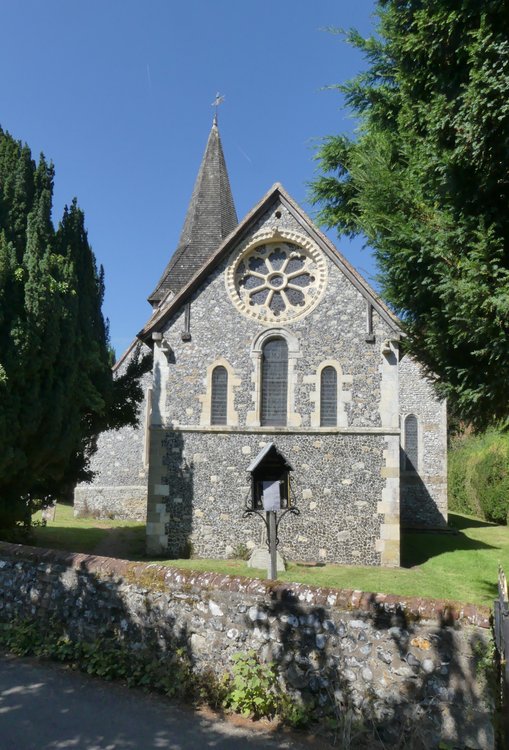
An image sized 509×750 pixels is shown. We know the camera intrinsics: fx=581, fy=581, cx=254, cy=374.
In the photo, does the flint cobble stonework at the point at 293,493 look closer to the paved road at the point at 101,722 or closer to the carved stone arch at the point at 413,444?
the paved road at the point at 101,722

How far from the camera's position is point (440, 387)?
25.5 feet

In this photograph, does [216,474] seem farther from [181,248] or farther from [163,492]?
[181,248]

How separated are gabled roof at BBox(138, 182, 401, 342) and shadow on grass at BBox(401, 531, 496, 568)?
5994mm

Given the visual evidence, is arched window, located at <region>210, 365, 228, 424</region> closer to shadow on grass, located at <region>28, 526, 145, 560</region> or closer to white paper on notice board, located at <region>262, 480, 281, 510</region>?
shadow on grass, located at <region>28, 526, 145, 560</region>

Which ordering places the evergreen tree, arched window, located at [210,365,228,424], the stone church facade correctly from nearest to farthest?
1. the evergreen tree
2. the stone church facade
3. arched window, located at [210,365,228,424]

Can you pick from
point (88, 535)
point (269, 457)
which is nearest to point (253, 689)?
Result: point (269, 457)

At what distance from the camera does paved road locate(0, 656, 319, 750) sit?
4.22 meters

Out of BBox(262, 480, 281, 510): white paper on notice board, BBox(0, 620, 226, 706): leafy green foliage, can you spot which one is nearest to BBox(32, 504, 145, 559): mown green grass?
BBox(262, 480, 281, 510): white paper on notice board

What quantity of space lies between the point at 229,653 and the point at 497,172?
5.76 metres

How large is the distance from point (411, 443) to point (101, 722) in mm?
18961

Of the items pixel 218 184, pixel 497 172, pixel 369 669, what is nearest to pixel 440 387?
pixel 497 172

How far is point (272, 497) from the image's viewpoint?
10.1 metres

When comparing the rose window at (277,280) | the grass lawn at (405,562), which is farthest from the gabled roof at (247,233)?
the grass lawn at (405,562)

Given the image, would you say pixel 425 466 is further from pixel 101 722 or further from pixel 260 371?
pixel 101 722
